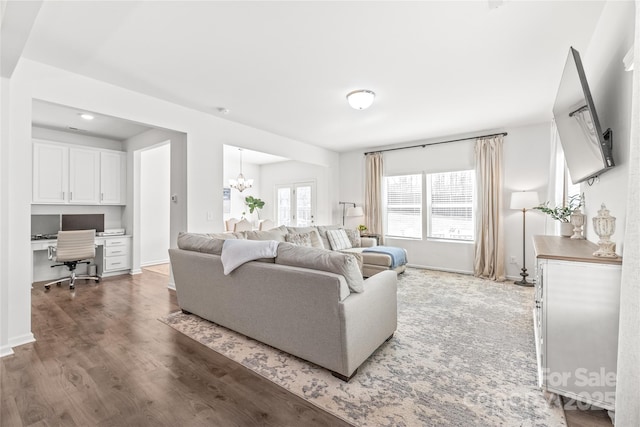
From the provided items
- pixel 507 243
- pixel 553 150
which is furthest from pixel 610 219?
pixel 507 243

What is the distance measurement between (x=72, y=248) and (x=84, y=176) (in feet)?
4.68

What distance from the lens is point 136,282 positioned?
183 inches

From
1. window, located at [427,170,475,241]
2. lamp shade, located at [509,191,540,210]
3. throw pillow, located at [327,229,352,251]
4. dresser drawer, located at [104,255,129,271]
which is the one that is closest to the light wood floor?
dresser drawer, located at [104,255,129,271]

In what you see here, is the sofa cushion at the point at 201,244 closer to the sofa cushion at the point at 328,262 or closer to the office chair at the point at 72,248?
the sofa cushion at the point at 328,262

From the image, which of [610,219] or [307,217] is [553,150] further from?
[307,217]

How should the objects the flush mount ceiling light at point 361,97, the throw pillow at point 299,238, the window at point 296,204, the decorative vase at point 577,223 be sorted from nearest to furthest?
the decorative vase at point 577,223
the flush mount ceiling light at point 361,97
the throw pillow at point 299,238
the window at point 296,204

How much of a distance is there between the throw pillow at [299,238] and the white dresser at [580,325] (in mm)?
3271

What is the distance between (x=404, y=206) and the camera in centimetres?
602

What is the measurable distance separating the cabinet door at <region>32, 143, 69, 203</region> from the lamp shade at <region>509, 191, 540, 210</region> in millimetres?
7452

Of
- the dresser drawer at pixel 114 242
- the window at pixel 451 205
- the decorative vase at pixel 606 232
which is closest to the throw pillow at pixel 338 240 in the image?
the window at pixel 451 205

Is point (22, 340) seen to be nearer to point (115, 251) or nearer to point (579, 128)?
point (115, 251)

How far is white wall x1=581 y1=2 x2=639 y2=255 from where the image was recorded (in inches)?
64.3

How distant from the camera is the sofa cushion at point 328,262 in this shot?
1979 millimetres

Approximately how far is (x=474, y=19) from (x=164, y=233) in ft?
21.3
